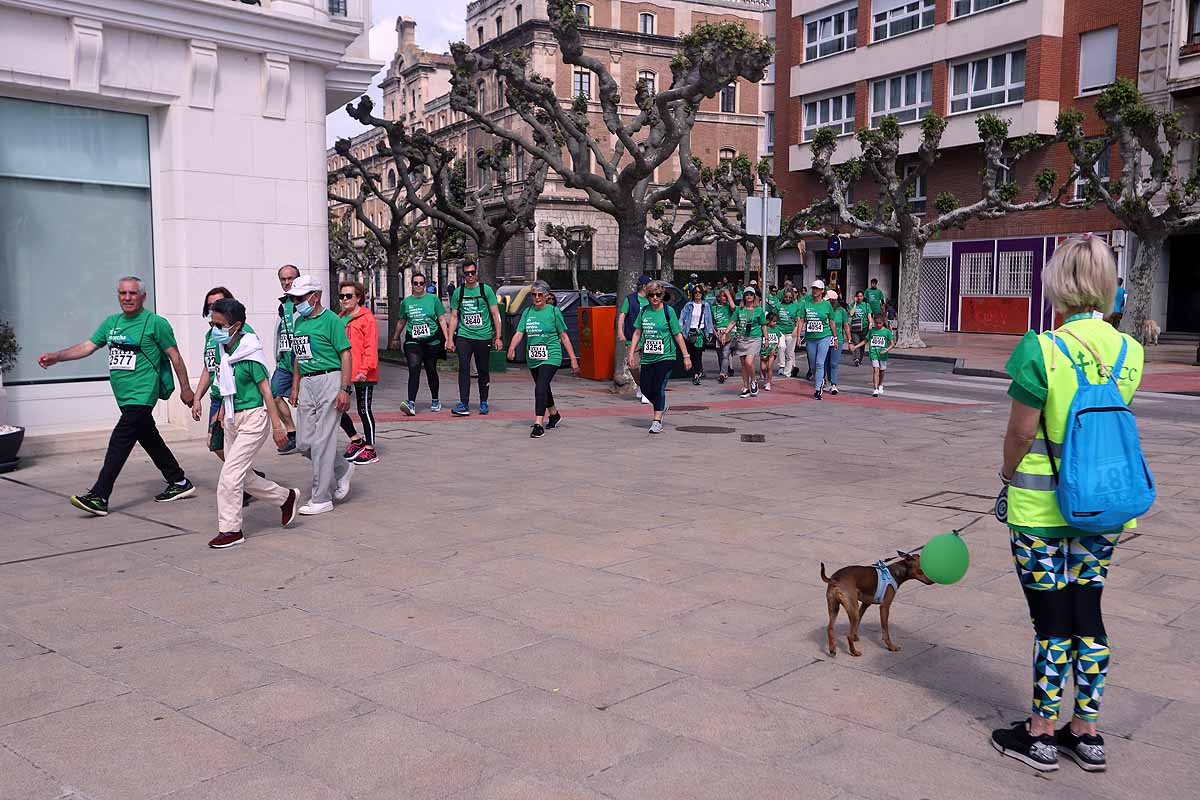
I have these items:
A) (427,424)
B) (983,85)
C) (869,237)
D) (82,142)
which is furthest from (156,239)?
(869,237)

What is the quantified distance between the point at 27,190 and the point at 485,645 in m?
8.41

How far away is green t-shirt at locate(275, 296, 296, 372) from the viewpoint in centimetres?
871

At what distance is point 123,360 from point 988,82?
33.3 metres

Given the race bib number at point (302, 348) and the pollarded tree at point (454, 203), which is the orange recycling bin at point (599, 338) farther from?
the race bib number at point (302, 348)

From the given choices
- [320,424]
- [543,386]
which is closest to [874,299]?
[543,386]

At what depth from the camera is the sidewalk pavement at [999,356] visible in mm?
19047

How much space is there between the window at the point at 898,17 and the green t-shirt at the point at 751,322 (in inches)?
977

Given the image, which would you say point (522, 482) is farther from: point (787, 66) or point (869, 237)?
point (787, 66)

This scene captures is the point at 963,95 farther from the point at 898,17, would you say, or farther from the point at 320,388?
the point at 320,388

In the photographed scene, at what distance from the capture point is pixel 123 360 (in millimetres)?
7746

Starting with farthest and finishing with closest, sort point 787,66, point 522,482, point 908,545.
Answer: point 787,66, point 522,482, point 908,545

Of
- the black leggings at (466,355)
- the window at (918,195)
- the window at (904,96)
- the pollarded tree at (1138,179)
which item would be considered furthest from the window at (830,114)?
the black leggings at (466,355)

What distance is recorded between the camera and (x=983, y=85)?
35094 millimetres

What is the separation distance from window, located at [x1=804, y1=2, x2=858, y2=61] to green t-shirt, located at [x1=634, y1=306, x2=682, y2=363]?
31.6 meters
